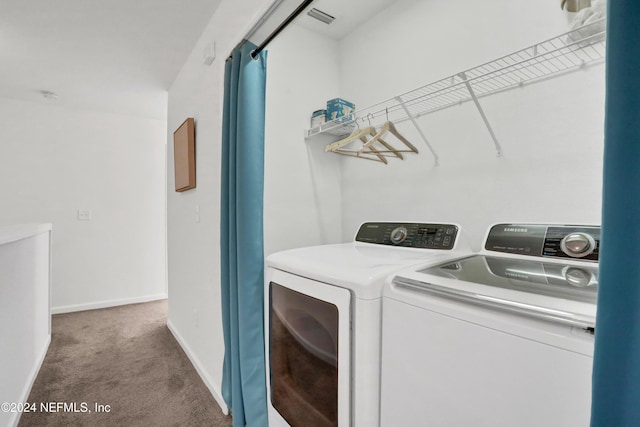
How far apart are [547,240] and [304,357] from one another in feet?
3.24

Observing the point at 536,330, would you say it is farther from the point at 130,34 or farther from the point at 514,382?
the point at 130,34

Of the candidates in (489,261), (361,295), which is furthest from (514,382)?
(489,261)

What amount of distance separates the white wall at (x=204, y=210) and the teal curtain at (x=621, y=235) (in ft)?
4.48

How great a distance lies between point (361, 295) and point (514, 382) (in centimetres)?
40

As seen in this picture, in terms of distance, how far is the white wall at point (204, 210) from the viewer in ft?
6.35

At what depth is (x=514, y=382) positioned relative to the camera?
2.06 feet

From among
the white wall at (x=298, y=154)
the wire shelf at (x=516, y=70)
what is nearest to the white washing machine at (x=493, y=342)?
the wire shelf at (x=516, y=70)

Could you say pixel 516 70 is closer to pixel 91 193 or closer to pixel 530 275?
pixel 530 275

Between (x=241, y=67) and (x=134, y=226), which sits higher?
(x=241, y=67)

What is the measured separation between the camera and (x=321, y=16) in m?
1.89

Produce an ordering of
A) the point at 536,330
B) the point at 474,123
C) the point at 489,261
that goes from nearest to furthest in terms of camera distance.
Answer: the point at 536,330 → the point at 489,261 → the point at 474,123

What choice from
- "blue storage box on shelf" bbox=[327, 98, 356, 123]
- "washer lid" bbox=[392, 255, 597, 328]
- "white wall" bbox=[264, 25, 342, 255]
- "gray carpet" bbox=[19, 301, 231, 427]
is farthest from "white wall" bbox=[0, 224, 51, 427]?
"washer lid" bbox=[392, 255, 597, 328]

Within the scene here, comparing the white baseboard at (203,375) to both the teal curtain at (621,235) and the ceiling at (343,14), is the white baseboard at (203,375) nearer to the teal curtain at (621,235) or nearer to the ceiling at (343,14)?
the teal curtain at (621,235)

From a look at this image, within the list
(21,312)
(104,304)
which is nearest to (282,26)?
(21,312)
